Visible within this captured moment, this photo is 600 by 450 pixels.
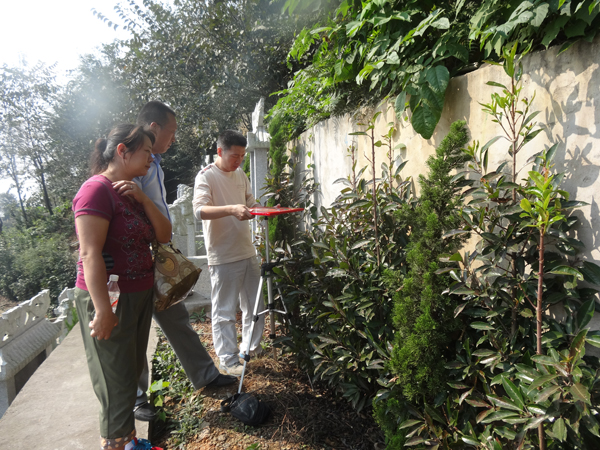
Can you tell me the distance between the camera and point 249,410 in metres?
2.66

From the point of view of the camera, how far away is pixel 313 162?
417 cm

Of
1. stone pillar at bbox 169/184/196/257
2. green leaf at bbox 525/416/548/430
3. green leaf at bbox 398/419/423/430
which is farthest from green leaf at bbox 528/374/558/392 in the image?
stone pillar at bbox 169/184/196/257

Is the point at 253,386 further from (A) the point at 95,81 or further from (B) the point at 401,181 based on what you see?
(A) the point at 95,81

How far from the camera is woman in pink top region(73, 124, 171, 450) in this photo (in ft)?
6.24

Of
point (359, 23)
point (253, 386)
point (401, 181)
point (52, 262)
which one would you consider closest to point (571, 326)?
point (401, 181)

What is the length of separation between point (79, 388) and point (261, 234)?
2.24 m

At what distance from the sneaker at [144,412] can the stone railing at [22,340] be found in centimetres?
368

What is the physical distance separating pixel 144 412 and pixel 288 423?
3.44ft

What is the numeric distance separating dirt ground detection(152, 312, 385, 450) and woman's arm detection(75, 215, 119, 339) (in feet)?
4.05

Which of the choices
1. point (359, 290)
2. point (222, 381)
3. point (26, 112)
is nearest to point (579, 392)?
point (359, 290)

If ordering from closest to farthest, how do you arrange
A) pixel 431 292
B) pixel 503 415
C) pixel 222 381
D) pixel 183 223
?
pixel 503 415, pixel 431 292, pixel 222 381, pixel 183 223

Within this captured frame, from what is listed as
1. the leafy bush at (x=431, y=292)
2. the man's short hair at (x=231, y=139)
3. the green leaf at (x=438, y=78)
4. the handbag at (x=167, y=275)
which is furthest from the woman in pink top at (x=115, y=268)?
Answer: the green leaf at (x=438, y=78)

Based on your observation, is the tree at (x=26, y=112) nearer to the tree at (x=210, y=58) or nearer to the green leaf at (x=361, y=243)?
the tree at (x=210, y=58)

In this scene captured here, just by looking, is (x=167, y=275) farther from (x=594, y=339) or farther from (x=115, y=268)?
(x=594, y=339)
